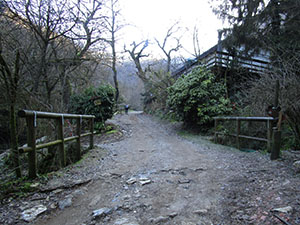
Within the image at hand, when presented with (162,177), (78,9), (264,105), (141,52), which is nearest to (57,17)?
(78,9)

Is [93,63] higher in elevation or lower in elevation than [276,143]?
higher

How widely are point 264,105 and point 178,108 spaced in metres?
4.64

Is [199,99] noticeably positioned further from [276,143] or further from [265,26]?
[276,143]

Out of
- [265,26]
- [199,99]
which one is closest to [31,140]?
[199,99]

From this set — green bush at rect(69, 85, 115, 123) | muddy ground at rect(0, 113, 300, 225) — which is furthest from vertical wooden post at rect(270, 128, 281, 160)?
green bush at rect(69, 85, 115, 123)

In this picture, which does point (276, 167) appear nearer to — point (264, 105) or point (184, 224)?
point (184, 224)

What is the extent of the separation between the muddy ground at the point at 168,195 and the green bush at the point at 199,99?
4.77 metres

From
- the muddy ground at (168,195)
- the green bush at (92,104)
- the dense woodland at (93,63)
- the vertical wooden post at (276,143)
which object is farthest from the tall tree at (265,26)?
the green bush at (92,104)

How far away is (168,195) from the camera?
263 centimetres

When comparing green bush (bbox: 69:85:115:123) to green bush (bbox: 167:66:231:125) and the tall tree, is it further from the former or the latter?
the tall tree

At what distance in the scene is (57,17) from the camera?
3.90m

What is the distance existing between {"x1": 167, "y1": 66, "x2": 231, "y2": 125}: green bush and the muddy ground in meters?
4.77

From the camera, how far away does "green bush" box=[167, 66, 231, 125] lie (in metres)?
8.77

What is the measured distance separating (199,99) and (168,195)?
713cm
